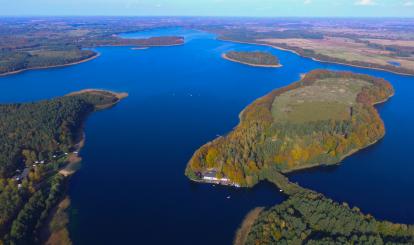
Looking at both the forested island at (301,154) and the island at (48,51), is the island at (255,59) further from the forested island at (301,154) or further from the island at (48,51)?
the island at (48,51)

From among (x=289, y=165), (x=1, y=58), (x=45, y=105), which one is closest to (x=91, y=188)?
(x=289, y=165)

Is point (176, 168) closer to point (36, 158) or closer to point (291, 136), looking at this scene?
point (291, 136)

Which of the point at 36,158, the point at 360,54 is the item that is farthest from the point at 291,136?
the point at 360,54

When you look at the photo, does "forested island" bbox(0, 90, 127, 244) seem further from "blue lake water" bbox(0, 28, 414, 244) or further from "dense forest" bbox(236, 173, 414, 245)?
"dense forest" bbox(236, 173, 414, 245)

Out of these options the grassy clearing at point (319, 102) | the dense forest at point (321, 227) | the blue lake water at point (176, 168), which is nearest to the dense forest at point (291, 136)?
the grassy clearing at point (319, 102)

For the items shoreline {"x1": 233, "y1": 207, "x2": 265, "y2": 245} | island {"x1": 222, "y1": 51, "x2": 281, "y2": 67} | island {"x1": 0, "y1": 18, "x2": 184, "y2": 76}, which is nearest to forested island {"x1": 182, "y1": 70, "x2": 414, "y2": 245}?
shoreline {"x1": 233, "y1": 207, "x2": 265, "y2": 245}

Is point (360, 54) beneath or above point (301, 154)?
above
